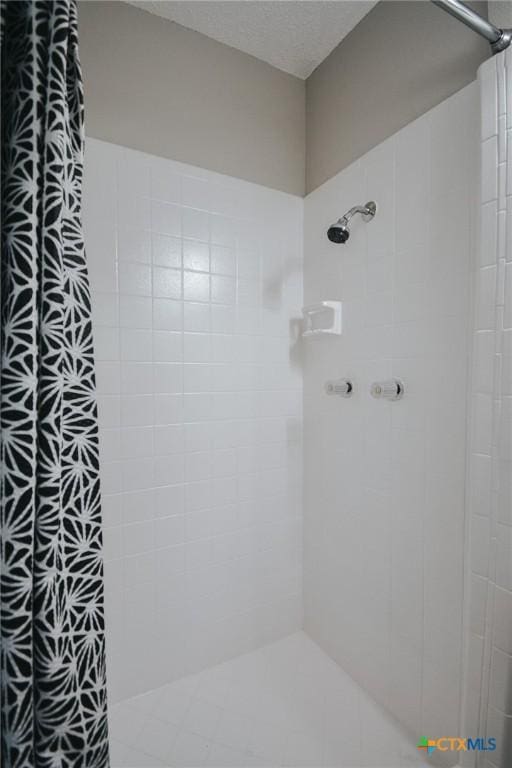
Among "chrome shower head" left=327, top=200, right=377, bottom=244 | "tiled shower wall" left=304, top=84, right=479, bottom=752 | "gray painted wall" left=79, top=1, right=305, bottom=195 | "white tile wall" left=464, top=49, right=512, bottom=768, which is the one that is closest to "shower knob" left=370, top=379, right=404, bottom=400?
"tiled shower wall" left=304, top=84, right=479, bottom=752

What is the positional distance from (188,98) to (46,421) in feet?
4.43

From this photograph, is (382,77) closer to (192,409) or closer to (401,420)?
(401,420)

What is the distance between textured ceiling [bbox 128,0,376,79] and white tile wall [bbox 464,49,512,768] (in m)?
0.76

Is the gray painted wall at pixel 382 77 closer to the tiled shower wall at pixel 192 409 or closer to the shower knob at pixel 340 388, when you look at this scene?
the tiled shower wall at pixel 192 409

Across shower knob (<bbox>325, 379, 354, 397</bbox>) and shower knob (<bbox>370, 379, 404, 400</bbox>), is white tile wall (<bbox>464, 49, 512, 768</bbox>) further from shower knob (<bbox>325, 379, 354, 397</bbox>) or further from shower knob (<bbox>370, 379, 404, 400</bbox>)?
shower knob (<bbox>325, 379, 354, 397</bbox>)

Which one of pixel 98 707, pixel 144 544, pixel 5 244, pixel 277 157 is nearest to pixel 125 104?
pixel 277 157

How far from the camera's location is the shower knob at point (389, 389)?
1214mm

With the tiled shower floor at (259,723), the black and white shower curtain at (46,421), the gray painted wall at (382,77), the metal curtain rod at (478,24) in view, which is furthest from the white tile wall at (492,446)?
the black and white shower curtain at (46,421)

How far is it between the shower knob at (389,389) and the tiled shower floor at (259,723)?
1.07m

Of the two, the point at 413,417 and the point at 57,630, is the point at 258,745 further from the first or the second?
the point at 413,417

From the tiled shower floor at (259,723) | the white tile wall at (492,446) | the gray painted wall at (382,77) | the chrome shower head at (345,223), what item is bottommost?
the tiled shower floor at (259,723)

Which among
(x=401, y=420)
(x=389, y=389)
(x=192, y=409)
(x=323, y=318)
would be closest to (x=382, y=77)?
(x=323, y=318)

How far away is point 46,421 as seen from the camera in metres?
0.74

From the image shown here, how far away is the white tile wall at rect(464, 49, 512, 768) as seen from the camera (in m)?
0.88
